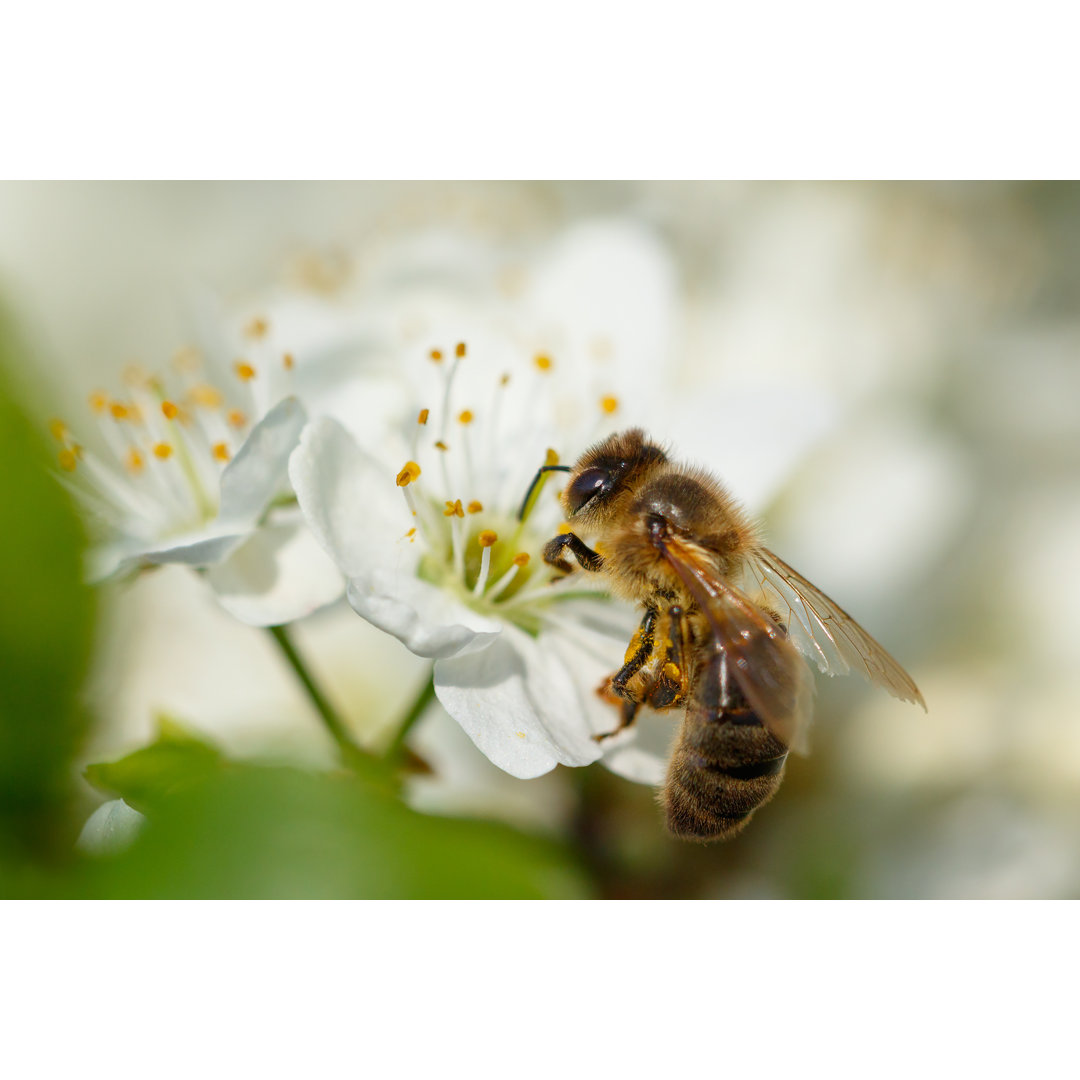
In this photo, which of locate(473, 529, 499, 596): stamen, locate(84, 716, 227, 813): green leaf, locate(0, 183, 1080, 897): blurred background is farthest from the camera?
locate(0, 183, 1080, 897): blurred background

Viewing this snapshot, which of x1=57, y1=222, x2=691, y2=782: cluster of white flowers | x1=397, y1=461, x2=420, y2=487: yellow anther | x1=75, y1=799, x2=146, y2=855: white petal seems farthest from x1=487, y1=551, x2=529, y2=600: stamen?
x1=75, y1=799, x2=146, y2=855: white petal

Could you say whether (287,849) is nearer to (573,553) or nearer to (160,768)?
(160,768)

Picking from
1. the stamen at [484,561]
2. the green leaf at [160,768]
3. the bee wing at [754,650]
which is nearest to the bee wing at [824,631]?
the bee wing at [754,650]

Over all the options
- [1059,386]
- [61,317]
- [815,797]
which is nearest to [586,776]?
[815,797]

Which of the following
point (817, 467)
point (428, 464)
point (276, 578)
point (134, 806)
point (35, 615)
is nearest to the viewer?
point (35, 615)

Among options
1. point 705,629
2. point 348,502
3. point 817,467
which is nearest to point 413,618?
point 348,502

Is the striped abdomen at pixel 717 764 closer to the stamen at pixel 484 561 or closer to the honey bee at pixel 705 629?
the honey bee at pixel 705 629

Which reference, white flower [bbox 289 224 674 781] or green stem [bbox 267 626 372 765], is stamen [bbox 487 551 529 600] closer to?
white flower [bbox 289 224 674 781]
